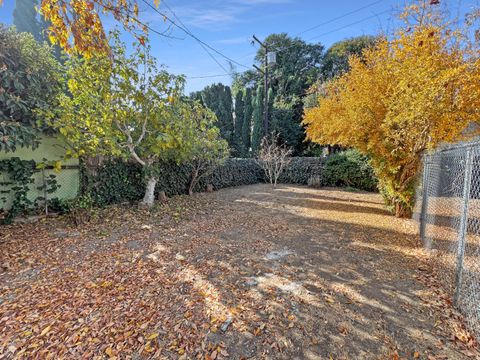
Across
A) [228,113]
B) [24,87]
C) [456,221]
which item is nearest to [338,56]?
[228,113]

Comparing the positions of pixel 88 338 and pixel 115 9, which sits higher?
pixel 115 9

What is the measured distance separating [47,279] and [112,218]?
238 centimetres

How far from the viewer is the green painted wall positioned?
16.4ft

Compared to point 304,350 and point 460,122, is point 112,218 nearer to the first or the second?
point 304,350

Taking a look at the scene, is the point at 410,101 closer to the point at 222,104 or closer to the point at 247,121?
the point at 247,121

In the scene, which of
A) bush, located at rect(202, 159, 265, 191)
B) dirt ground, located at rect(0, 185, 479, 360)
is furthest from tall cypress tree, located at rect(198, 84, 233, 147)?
dirt ground, located at rect(0, 185, 479, 360)

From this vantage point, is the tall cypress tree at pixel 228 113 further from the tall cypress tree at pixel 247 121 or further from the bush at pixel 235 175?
the bush at pixel 235 175

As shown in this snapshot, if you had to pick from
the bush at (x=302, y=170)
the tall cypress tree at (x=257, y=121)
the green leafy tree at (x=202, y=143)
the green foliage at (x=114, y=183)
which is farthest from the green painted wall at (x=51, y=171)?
the tall cypress tree at (x=257, y=121)

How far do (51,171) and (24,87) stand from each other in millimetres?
1880

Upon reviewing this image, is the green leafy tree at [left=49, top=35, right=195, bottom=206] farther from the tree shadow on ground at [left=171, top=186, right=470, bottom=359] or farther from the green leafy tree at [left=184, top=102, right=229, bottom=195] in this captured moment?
the tree shadow on ground at [left=171, top=186, right=470, bottom=359]

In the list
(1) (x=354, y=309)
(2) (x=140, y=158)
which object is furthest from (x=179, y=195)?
(1) (x=354, y=309)

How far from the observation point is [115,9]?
240cm

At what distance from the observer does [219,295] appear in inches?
103

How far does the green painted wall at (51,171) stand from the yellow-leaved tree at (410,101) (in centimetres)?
691
